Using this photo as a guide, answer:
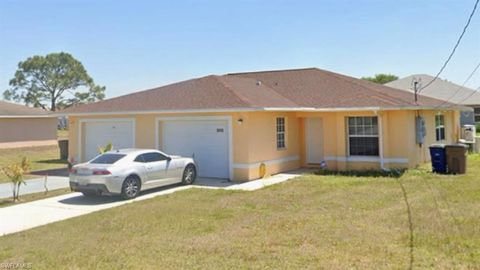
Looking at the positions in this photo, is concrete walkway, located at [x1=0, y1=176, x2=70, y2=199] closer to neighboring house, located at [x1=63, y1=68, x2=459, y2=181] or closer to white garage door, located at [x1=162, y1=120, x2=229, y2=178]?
neighboring house, located at [x1=63, y1=68, x2=459, y2=181]

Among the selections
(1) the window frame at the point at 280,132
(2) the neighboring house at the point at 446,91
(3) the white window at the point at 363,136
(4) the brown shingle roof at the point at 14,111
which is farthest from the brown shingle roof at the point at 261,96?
(2) the neighboring house at the point at 446,91

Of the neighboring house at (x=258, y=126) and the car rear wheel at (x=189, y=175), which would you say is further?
the neighboring house at (x=258, y=126)

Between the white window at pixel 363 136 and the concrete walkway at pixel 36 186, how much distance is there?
11112mm

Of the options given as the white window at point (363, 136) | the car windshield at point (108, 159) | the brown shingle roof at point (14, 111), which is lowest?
the car windshield at point (108, 159)

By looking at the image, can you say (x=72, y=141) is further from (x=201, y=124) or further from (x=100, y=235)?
(x=100, y=235)

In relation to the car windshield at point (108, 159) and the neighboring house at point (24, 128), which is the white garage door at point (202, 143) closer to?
the car windshield at point (108, 159)

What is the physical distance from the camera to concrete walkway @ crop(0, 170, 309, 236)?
9.45m

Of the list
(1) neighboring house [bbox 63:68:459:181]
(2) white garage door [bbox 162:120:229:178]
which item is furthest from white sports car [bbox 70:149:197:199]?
(1) neighboring house [bbox 63:68:459:181]

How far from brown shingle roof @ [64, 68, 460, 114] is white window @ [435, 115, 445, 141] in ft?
4.74

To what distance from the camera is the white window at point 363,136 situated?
648 inches

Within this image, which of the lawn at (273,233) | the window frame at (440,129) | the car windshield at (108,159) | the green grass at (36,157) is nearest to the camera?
the lawn at (273,233)

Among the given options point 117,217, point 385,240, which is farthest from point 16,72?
point 385,240

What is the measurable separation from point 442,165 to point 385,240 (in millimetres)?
9511

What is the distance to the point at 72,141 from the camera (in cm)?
1955
